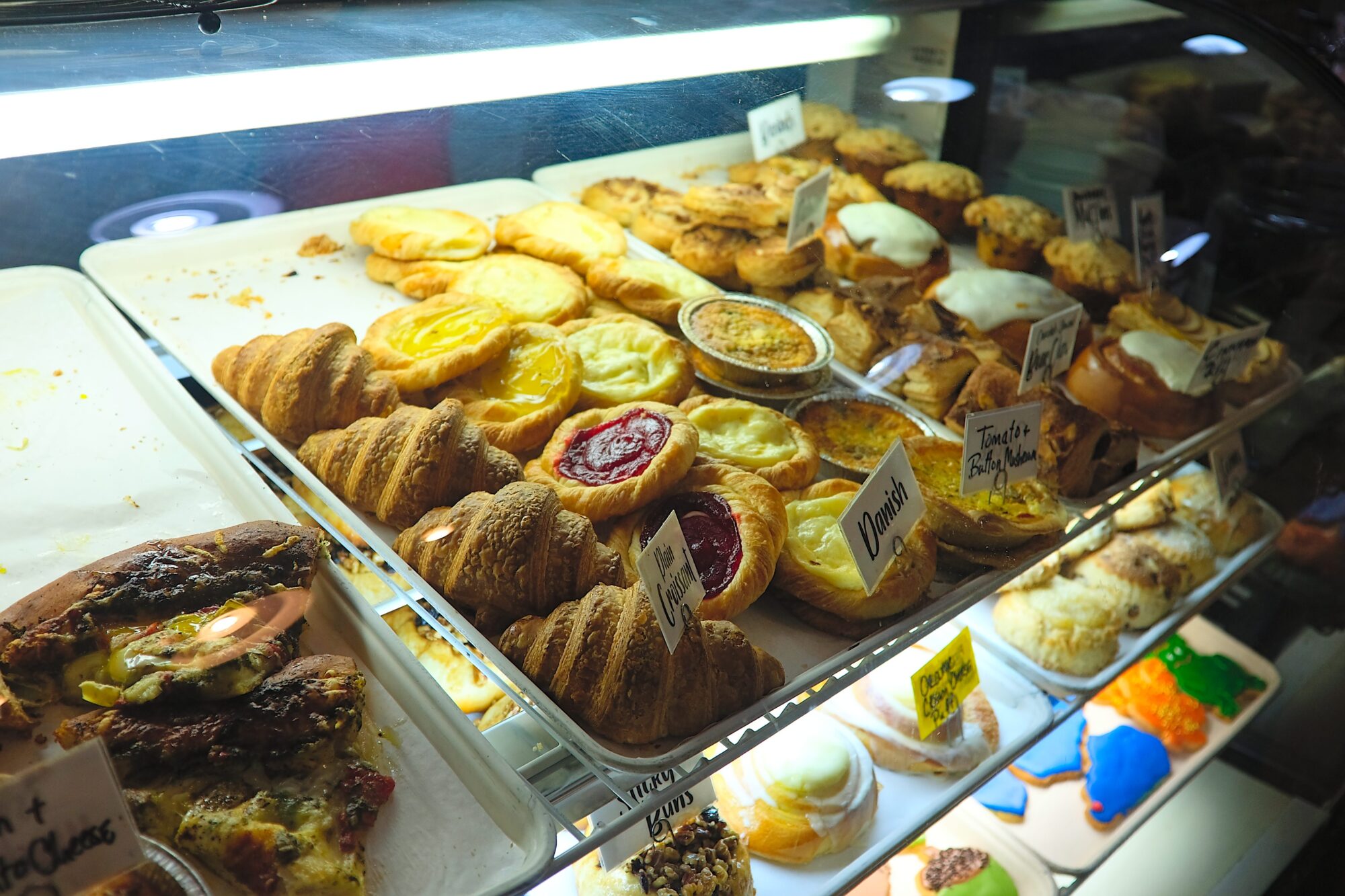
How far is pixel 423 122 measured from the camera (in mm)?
1753

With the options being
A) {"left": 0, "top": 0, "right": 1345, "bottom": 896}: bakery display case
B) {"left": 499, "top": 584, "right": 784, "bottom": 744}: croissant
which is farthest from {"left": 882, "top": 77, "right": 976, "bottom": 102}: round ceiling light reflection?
{"left": 499, "top": 584, "right": 784, "bottom": 744}: croissant

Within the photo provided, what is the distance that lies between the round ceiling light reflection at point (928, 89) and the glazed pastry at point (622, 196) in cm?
68

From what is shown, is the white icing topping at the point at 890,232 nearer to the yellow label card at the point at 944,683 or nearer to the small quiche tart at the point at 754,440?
the small quiche tart at the point at 754,440

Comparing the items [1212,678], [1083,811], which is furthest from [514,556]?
[1212,678]

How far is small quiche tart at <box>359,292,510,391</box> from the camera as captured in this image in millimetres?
1926

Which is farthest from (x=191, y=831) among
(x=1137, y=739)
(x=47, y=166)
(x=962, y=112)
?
(x=962, y=112)

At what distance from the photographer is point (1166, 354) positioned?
270cm

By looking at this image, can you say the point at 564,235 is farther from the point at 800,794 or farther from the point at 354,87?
the point at 800,794

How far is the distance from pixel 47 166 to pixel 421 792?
1057 millimetres

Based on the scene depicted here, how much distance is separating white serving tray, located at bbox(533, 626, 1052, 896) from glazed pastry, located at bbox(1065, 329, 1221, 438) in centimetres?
73

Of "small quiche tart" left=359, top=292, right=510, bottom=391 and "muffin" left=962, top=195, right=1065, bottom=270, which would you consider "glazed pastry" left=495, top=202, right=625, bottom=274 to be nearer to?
"small quiche tart" left=359, top=292, right=510, bottom=391

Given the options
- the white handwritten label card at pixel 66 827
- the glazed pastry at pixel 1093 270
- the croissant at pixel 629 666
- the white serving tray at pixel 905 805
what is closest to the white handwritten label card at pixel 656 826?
the white serving tray at pixel 905 805

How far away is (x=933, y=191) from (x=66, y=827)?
114 inches

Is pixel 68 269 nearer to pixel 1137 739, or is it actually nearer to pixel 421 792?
pixel 421 792
